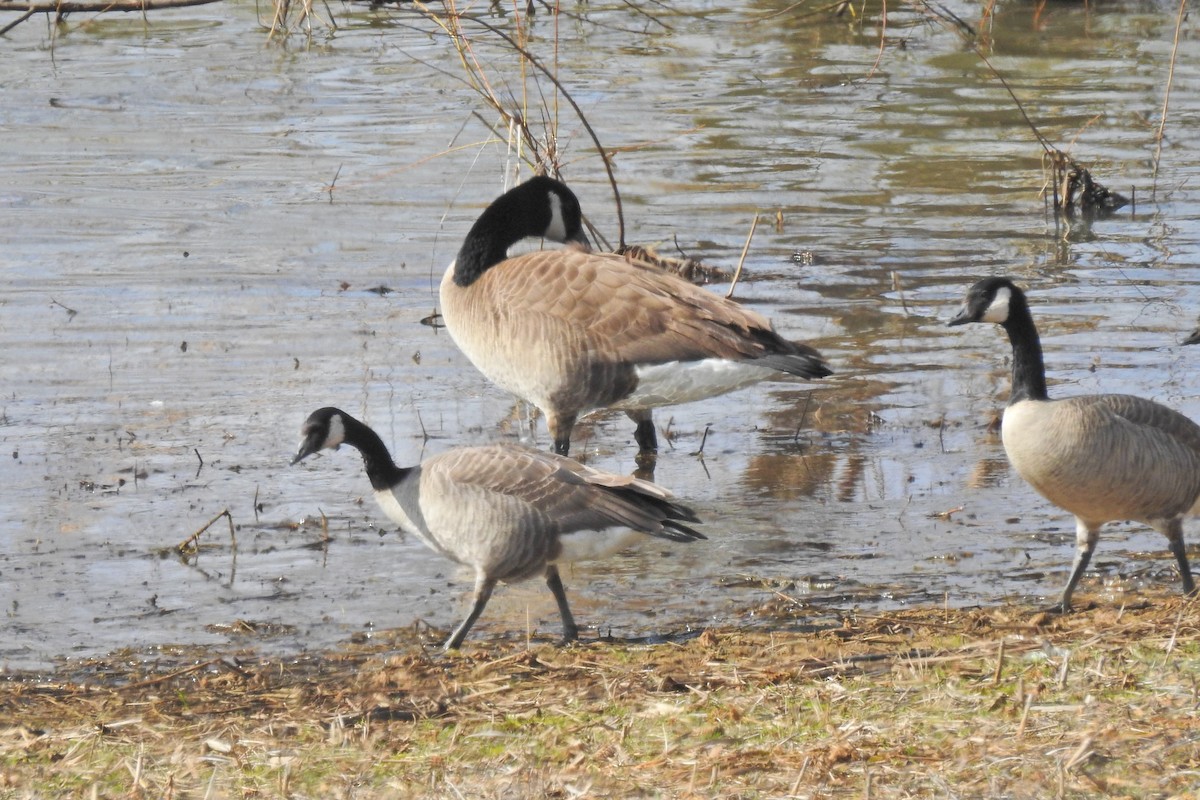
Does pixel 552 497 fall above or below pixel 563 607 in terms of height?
above

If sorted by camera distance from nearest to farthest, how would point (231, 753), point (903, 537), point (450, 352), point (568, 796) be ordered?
point (568, 796), point (231, 753), point (903, 537), point (450, 352)

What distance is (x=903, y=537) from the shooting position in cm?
661

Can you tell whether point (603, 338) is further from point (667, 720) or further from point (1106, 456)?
point (667, 720)

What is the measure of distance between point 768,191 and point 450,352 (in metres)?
4.17

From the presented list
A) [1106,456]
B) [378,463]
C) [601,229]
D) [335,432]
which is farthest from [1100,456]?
[601,229]

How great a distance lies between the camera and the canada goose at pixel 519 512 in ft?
18.4

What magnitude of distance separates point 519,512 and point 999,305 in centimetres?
199

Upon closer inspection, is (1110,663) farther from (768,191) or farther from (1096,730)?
(768,191)

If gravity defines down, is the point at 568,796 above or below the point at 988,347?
above

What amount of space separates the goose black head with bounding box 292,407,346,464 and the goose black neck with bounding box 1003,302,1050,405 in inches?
97.8

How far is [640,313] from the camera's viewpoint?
7.44 metres

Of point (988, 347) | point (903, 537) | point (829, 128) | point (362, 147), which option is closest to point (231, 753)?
point (903, 537)

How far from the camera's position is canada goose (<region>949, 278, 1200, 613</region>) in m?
5.66

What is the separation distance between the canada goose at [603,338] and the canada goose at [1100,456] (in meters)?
1.55
